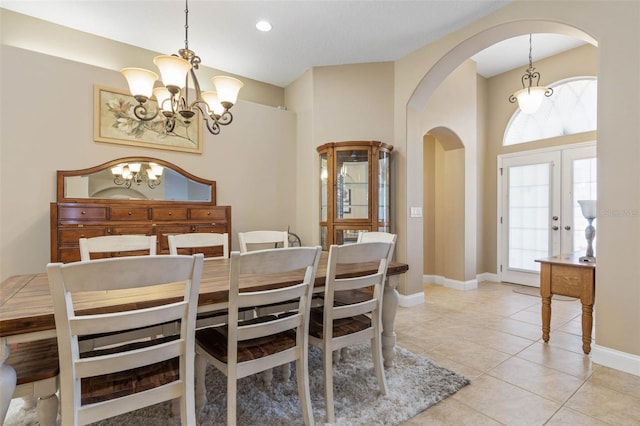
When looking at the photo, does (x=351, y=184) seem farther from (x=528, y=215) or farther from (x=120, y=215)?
(x=528, y=215)

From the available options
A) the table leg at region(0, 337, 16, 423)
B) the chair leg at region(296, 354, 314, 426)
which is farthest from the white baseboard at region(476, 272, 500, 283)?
the table leg at region(0, 337, 16, 423)

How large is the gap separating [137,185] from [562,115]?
218 inches

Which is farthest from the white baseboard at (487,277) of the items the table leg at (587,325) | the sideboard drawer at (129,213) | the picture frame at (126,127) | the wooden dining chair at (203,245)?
the sideboard drawer at (129,213)

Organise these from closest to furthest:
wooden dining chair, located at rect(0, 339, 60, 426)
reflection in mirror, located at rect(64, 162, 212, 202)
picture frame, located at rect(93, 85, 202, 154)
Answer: wooden dining chair, located at rect(0, 339, 60, 426)
reflection in mirror, located at rect(64, 162, 212, 202)
picture frame, located at rect(93, 85, 202, 154)

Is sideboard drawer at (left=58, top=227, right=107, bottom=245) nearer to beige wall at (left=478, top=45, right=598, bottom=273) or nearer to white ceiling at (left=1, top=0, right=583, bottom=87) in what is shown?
white ceiling at (left=1, top=0, right=583, bottom=87)

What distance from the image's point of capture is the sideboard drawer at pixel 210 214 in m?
3.48

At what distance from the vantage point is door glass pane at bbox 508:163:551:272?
4492mm

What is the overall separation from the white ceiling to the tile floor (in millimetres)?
2985

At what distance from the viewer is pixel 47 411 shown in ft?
3.93

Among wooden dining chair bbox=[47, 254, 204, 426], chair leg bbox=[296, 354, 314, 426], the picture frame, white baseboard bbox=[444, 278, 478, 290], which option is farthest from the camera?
white baseboard bbox=[444, 278, 478, 290]

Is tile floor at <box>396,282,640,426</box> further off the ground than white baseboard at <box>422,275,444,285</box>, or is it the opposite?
white baseboard at <box>422,275,444,285</box>

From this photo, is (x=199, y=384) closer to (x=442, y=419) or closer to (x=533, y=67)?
(x=442, y=419)

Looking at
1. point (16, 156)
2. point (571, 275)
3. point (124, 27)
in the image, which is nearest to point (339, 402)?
point (571, 275)

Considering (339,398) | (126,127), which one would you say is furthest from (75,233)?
(339,398)
